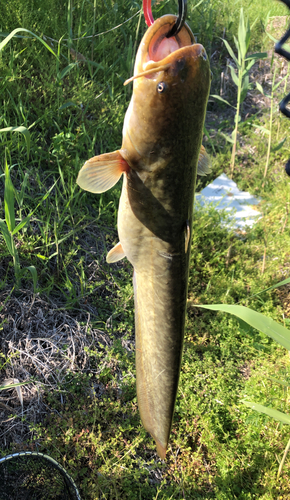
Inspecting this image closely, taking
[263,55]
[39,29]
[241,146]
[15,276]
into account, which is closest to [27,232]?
[15,276]

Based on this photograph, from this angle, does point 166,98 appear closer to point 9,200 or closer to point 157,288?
point 157,288

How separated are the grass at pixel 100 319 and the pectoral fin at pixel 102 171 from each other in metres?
0.88

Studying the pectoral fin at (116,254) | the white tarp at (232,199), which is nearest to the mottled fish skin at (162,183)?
the pectoral fin at (116,254)

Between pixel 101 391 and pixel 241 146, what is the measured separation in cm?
324

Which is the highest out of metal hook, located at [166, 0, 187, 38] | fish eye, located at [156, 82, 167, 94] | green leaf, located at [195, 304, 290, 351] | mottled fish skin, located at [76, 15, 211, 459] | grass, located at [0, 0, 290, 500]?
metal hook, located at [166, 0, 187, 38]

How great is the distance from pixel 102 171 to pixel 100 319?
5.59 feet

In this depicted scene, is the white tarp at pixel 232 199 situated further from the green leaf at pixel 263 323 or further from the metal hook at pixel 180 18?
the metal hook at pixel 180 18

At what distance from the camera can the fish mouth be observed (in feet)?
2.73

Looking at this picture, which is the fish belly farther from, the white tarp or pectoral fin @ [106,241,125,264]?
the white tarp

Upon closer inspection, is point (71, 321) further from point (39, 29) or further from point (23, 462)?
point (39, 29)

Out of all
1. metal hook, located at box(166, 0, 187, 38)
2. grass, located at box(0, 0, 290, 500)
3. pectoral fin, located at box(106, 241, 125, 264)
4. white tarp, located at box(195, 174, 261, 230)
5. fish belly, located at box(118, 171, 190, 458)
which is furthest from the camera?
white tarp, located at box(195, 174, 261, 230)

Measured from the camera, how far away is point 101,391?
7.45 ft

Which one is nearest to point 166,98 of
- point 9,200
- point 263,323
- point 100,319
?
point 263,323

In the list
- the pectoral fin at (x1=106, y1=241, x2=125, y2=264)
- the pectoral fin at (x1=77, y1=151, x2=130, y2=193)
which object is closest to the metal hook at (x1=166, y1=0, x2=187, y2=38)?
the pectoral fin at (x1=77, y1=151, x2=130, y2=193)
